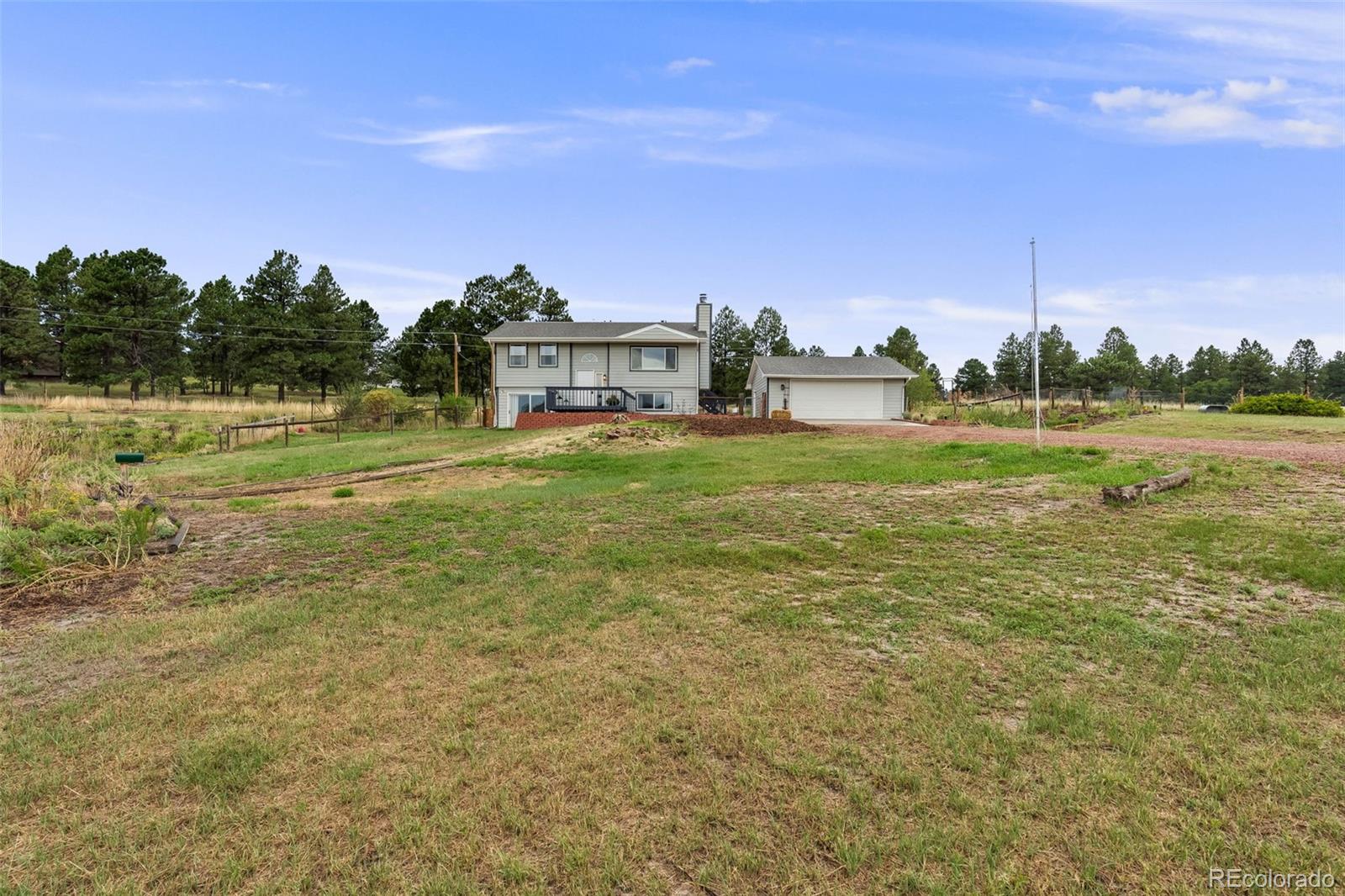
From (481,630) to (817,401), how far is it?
3141cm

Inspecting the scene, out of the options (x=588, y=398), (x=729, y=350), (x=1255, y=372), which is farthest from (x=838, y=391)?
(x=1255, y=372)

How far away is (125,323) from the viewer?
4759cm

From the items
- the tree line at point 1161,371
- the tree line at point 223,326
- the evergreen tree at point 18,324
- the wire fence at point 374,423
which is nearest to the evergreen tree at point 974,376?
the tree line at point 1161,371

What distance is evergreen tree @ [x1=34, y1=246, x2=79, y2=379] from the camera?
52875 mm

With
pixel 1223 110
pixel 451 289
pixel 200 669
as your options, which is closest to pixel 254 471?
pixel 200 669

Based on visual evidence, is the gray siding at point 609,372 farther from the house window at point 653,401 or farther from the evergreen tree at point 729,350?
the evergreen tree at point 729,350

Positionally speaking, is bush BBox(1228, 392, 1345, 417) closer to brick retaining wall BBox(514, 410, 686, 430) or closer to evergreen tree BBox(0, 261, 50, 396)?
brick retaining wall BBox(514, 410, 686, 430)

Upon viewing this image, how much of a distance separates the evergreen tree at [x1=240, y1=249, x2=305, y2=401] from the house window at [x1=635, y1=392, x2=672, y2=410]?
35586 mm

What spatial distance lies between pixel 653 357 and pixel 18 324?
53.8 metres

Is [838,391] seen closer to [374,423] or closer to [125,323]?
[374,423]

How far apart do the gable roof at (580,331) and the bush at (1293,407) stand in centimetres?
2763

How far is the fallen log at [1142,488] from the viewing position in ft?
27.3

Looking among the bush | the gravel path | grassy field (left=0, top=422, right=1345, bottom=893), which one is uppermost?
the bush

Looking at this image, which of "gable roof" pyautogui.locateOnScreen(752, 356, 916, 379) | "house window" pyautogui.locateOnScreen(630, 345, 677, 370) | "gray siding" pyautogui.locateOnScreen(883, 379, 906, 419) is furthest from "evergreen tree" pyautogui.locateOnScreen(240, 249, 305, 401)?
"gray siding" pyautogui.locateOnScreen(883, 379, 906, 419)
